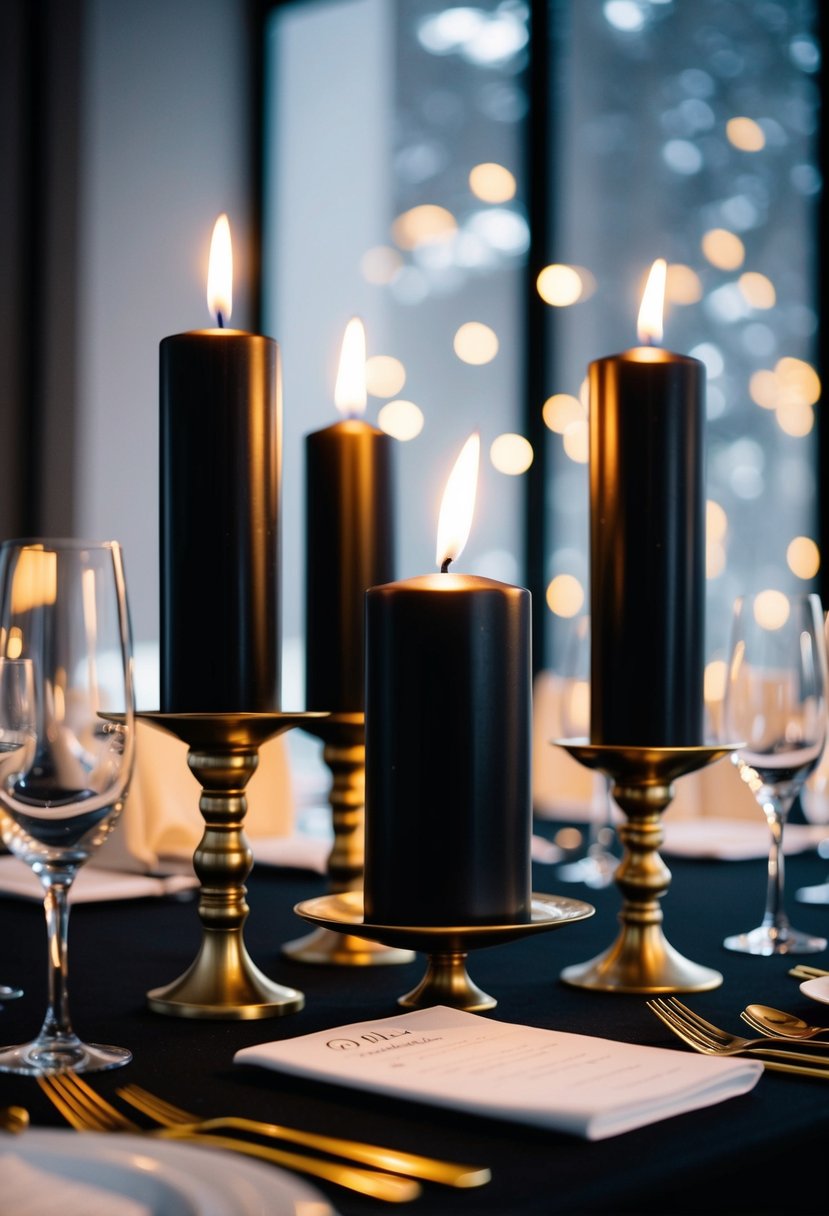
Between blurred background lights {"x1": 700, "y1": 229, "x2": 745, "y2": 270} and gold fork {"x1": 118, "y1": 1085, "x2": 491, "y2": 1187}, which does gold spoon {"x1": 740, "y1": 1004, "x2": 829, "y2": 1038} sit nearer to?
gold fork {"x1": 118, "y1": 1085, "x2": 491, "y2": 1187}

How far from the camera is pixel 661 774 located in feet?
3.42

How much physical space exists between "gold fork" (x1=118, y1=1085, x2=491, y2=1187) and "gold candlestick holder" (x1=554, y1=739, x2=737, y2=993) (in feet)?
1.35

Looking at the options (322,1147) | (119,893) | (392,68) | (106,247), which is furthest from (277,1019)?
(392,68)

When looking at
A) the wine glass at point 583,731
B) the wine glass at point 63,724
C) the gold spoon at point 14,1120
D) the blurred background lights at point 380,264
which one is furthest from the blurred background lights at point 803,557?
the gold spoon at point 14,1120

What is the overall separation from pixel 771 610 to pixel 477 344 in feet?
11.2

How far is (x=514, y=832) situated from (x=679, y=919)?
525mm

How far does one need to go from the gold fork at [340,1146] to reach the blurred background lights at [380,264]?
4.31m

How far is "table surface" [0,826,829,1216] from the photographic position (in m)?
0.57

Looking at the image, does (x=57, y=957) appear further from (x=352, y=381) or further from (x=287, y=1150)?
(x=352, y=381)

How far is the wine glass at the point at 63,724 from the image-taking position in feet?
2.42

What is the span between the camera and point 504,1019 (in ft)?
2.87

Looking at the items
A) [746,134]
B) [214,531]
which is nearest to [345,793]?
[214,531]

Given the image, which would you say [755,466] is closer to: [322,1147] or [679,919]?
[679,919]

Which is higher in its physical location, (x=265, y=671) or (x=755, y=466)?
(x=755, y=466)
